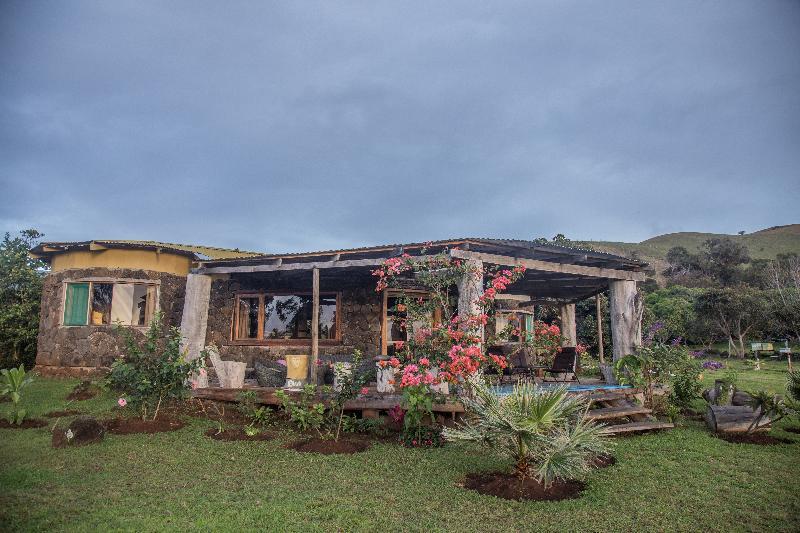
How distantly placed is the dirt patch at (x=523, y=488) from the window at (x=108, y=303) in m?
10.6

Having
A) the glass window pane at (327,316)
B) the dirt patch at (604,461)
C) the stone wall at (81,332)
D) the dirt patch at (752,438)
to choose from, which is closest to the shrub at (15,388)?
the stone wall at (81,332)

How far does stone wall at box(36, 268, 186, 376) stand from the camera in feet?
40.9

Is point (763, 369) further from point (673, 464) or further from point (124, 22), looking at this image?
point (124, 22)

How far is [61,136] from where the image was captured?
963cm

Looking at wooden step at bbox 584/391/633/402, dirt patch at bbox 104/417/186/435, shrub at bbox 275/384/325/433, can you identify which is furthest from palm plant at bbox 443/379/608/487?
dirt patch at bbox 104/417/186/435

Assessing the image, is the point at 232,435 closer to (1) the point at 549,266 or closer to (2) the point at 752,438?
(1) the point at 549,266

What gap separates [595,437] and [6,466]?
6336 millimetres

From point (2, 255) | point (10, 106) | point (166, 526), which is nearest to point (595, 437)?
point (166, 526)

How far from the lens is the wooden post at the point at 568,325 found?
563 inches

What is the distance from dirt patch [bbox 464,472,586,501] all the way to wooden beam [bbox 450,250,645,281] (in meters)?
3.38

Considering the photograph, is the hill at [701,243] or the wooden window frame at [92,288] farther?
the hill at [701,243]

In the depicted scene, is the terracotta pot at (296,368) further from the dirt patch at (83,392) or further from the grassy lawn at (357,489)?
the dirt patch at (83,392)

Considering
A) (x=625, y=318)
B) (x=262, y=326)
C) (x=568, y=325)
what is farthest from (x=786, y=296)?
(x=262, y=326)

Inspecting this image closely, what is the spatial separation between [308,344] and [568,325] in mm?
7545
